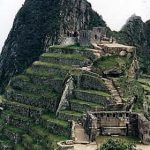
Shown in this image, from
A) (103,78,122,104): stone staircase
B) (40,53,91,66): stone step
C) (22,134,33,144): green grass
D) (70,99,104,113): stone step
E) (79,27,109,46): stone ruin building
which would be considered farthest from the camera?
(79,27,109,46): stone ruin building

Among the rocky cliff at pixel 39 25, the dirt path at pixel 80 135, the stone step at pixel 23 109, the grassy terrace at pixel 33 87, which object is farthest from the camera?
the rocky cliff at pixel 39 25

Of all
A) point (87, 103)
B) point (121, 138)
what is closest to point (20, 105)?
point (87, 103)

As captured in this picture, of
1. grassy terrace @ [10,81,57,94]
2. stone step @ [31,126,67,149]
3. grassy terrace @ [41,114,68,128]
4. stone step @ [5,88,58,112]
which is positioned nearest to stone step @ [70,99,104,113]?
grassy terrace @ [41,114,68,128]

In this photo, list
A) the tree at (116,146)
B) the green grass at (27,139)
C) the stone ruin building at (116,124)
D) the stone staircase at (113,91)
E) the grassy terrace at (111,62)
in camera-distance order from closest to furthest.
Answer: the tree at (116,146), the stone ruin building at (116,124), the stone staircase at (113,91), the green grass at (27,139), the grassy terrace at (111,62)

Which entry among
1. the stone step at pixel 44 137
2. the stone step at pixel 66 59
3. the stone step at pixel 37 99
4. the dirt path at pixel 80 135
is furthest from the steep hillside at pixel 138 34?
the dirt path at pixel 80 135

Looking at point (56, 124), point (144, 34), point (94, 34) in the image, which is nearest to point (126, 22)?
point (144, 34)

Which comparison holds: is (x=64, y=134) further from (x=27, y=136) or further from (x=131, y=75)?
(x=131, y=75)

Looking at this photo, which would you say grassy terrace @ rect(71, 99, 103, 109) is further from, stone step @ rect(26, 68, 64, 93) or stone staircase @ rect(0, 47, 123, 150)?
stone step @ rect(26, 68, 64, 93)

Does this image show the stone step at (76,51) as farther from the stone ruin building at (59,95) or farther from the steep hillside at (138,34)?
the steep hillside at (138,34)
